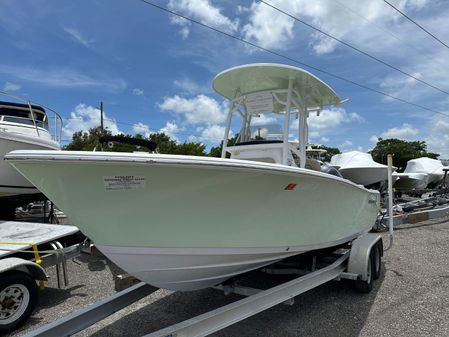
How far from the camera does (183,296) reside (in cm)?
430

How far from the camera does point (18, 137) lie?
259 inches

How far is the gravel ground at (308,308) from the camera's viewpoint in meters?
3.37

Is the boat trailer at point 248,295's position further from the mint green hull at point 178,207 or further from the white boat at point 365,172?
the white boat at point 365,172

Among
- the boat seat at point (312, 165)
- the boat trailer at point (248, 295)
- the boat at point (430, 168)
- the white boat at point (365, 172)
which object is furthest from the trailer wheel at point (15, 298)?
the boat at point (430, 168)

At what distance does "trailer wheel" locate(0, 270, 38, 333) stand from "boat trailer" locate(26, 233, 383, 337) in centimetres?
89

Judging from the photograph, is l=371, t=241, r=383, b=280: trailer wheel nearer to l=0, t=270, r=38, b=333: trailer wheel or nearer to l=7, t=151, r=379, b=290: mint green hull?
l=7, t=151, r=379, b=290: mint green hull

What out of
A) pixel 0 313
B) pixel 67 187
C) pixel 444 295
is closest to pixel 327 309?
pixel 444 295

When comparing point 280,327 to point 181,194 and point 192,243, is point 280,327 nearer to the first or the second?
point 192,243

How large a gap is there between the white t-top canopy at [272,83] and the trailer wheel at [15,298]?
118 inches

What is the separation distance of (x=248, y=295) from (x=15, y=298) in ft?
7.16

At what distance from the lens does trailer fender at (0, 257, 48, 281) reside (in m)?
3.30

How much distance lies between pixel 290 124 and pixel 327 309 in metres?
2.12

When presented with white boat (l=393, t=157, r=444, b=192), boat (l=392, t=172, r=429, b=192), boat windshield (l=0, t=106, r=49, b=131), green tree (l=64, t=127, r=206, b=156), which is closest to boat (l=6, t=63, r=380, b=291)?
boat windshield (l=0, t=106, r=49, b=131)

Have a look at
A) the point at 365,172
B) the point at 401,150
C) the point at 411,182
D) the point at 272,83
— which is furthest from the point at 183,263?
the point at 401,150
